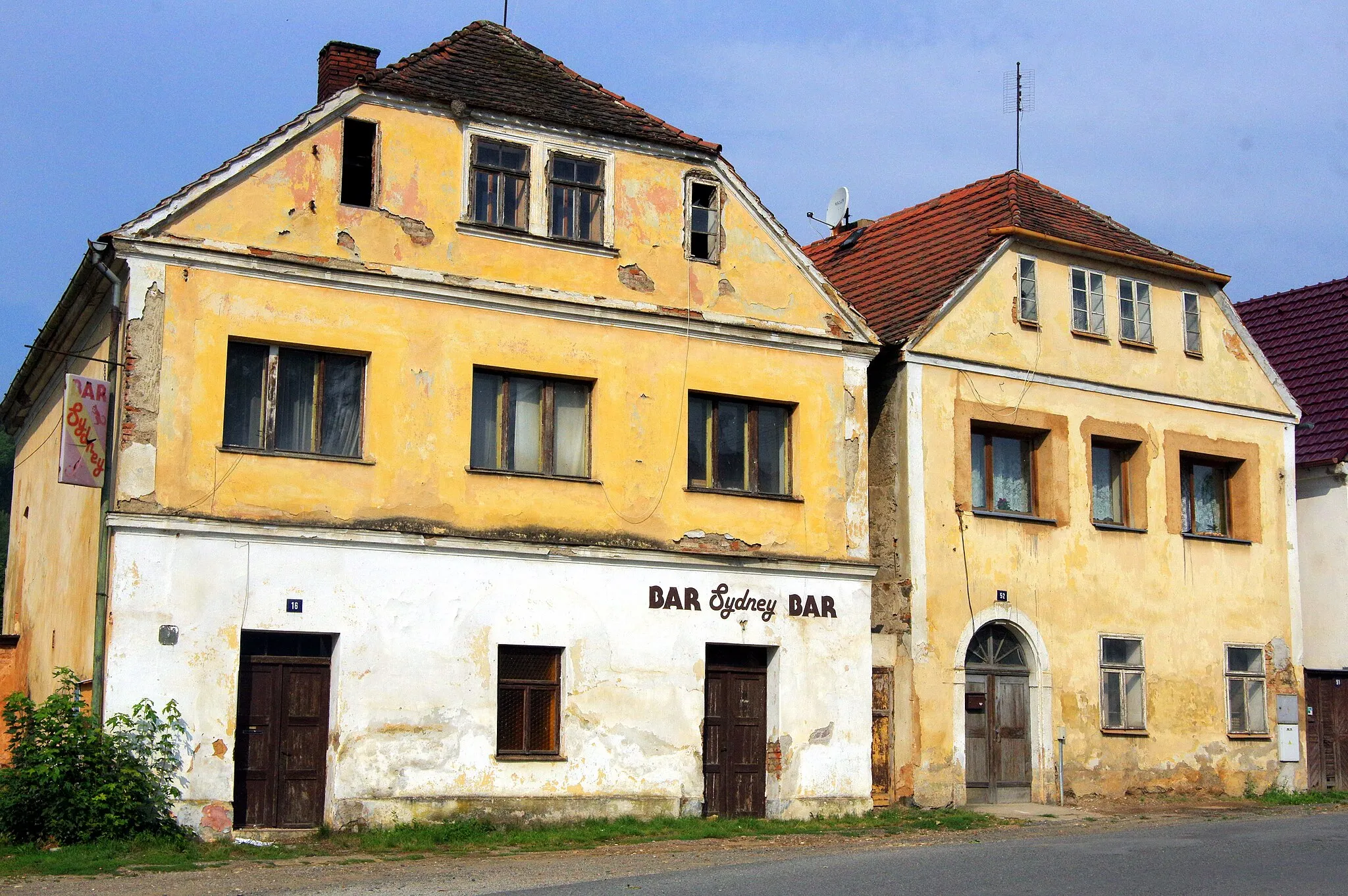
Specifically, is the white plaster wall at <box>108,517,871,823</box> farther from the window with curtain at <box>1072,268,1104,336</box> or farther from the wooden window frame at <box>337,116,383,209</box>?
the window with curtain at <box>1072,268,1104,336</box>

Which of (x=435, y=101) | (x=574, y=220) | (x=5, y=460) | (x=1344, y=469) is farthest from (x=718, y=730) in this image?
(x=5, y=460)

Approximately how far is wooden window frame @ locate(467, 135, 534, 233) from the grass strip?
23.8 feet

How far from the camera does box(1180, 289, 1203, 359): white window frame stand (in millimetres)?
25188

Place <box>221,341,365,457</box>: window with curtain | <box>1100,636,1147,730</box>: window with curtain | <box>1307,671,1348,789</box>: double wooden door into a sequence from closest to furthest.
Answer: <box>221,341,365,457</box>: window with curtain
<box>1100,636,1147,730</box>: window with curtain
<box>1307,671,1348,789</box>: double wooden door

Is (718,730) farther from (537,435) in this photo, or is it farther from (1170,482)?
(1170,482)

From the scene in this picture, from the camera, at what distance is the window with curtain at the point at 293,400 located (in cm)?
1761

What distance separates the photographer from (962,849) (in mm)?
15734

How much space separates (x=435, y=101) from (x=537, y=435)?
4311 millimetres

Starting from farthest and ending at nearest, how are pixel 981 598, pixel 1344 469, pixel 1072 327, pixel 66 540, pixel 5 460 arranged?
pixel 5 460 < pixel 1344 469 < pixel 1072 327 < pixel 981 598 < pixel 66 540

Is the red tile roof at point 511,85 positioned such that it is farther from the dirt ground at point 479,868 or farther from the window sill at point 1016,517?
the dirt ground at point 479,868

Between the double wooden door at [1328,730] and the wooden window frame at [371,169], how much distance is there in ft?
56.7

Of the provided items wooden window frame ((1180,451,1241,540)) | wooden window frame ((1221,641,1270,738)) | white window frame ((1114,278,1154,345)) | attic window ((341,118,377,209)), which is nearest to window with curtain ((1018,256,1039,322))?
white window frame ((1114,278,1154,345))

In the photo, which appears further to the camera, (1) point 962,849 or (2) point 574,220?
(2) point 574,220

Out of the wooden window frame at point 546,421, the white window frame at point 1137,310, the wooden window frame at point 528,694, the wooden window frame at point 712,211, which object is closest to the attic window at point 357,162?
the wooden window frame at point 546,421
